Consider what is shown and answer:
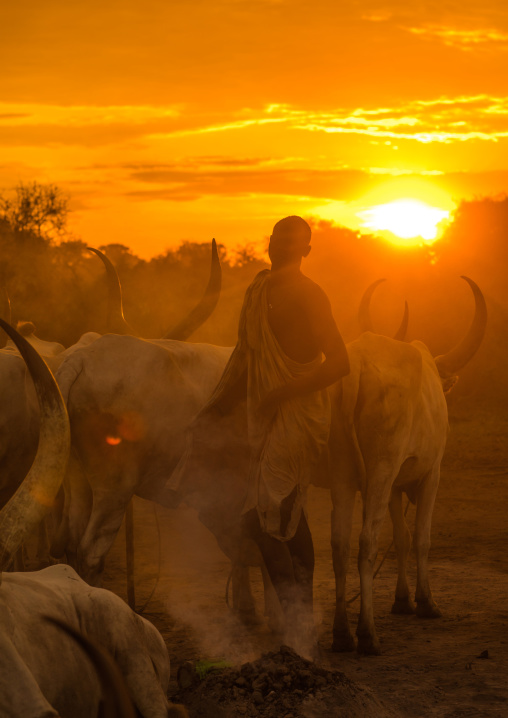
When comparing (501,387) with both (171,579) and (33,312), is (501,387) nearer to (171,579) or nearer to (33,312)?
(33,312)

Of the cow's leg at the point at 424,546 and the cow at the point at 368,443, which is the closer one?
the cow at the point at 368,443

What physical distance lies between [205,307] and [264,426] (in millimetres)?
2107

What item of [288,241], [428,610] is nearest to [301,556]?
[288,241]

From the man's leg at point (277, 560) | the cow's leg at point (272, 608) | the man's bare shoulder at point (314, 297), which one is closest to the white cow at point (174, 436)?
the cow's leg at point (272, 608)

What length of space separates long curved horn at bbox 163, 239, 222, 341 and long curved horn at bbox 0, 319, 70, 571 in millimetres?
3756

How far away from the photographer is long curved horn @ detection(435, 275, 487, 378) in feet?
21.7

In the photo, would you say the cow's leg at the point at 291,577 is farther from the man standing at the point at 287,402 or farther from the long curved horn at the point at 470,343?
the long curved horn at the point at 470,343

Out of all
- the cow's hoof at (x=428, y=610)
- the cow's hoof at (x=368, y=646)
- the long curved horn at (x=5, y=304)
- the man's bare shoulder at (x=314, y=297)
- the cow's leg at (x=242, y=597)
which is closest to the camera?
the man's bare shoulder at (x=314, y=297)

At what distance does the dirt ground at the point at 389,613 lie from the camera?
4.77m

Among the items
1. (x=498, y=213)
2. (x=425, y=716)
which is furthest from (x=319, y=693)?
(x=498, y=213)

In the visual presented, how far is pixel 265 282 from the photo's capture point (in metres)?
5.04

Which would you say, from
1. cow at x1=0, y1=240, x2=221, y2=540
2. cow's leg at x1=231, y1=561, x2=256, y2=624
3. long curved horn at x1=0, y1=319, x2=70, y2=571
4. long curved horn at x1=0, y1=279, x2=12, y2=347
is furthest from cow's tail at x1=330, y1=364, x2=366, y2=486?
long curved horn at x1=0, y1=279, x2=12, y2=347

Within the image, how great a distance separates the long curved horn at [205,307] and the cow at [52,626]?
10.7 ft

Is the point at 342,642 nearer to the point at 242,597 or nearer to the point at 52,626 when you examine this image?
the point at 242,597
